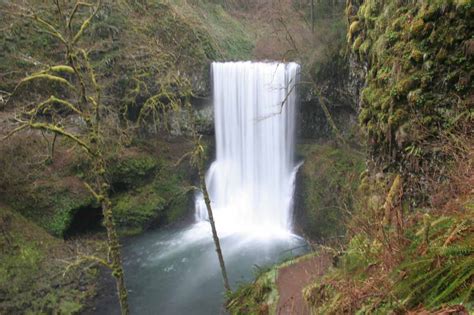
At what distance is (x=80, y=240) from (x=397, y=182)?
499 inches

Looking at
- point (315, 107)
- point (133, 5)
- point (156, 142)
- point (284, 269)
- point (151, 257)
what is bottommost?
point (151, 257)

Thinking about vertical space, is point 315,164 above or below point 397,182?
below

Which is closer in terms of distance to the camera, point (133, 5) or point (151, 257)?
point (151, 257)

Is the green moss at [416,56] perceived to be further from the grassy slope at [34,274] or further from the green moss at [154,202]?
the green moss at [154,202]

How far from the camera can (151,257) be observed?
14.3 m

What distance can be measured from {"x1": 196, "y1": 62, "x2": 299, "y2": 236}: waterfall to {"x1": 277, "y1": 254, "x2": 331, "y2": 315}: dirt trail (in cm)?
727

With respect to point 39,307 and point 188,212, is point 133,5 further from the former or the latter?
point 39,307

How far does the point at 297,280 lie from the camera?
27.7 feet

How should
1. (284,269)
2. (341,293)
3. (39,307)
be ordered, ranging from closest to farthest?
(341,293), (284,269), (39,307)

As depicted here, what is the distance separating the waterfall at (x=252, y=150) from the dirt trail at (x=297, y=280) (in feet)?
23.8

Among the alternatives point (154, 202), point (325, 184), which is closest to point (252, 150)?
point (325, 184)

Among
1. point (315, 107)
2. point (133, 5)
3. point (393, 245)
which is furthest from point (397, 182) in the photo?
point (133, 5)

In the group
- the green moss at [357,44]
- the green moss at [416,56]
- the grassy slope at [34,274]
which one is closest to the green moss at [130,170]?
the grassy slope at [34,274]

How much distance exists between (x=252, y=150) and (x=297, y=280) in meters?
10.2
